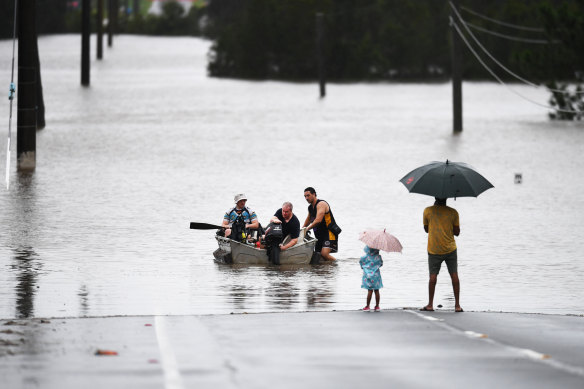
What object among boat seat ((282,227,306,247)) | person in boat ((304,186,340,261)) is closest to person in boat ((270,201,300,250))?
boat seat ((282,227,306,247))

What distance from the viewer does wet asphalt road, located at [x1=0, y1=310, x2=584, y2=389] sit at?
956 centimetres

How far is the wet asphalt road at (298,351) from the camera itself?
9562 mm

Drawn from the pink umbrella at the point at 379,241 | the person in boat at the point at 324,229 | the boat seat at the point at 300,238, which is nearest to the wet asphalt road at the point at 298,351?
the pink umbrella at the point at 379,241

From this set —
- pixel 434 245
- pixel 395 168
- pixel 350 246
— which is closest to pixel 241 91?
pixel 395 168

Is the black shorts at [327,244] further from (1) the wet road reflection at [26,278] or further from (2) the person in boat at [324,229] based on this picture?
(1) the wet road reflection at [26,278]

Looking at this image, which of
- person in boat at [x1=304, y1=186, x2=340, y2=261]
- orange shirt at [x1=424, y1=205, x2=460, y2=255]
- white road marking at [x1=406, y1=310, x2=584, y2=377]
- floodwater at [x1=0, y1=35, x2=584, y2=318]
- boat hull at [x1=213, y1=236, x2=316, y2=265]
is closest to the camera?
white road marking at [x1=406, y1=310, x2=584, y2=377]

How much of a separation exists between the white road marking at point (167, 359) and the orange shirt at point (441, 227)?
3.17 meters

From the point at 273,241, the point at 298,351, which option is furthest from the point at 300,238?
the point at 298,351

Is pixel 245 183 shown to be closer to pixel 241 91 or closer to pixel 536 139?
pixel 536 139

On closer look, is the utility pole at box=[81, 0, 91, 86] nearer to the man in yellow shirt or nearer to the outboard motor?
the outboard motor

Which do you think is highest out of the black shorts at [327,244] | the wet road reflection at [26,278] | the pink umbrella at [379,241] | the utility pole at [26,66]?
the utility pole at [26,66]

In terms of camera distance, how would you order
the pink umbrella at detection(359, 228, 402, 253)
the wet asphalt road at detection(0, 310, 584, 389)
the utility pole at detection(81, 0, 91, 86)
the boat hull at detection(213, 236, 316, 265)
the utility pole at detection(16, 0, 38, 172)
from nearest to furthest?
the wet asphalt road at detection(0, 310, 584, 389), the pink umbrella at detection(359, 228, 402, 253), the boat hull at detection(213, 236, 316, 265), the utility pole at detection(16, 0, 38, 172), the utility pole at detection(81, 0, 91, 86)

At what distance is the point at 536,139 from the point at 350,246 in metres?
28.8

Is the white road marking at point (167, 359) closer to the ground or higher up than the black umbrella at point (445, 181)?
closer to the ground
